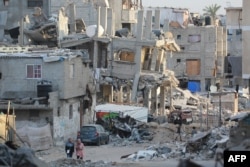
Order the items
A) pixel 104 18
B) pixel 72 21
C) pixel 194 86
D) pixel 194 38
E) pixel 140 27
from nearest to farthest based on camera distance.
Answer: pixel 140 27
pixel 104 18
pixel 72 21
pixel 194 38
pixel 194 86

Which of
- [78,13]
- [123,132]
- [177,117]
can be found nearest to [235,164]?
[123,132]

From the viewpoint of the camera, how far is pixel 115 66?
193 feet

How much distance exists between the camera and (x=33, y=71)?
4266 centimetres

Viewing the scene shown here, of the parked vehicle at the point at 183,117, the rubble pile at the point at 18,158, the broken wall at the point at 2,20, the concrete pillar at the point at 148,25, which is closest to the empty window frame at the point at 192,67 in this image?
the broken wall at the point at 2,20

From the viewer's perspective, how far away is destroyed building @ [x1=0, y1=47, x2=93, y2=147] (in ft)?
133

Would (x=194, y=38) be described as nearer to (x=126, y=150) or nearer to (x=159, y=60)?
(x=159, y=60)

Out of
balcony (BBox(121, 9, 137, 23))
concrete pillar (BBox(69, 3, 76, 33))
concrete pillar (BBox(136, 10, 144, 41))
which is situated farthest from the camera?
balcony (BBox(121, 9, 137, 23))

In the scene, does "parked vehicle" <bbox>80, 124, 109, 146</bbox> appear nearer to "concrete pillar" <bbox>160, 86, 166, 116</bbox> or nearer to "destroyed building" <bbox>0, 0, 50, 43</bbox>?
"concrete pillar" <bbox>160, 86, 166, 116</bbox>

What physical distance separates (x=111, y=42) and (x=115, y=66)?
1.76 meters

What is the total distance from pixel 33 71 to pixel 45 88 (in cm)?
140

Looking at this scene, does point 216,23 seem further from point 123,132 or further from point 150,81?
point 123,132

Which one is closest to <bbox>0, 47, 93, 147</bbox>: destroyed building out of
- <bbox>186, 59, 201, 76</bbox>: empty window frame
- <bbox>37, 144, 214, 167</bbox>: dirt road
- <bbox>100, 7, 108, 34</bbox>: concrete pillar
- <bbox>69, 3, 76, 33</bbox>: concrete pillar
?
<bbox>37, 144, 214, 167</bbox>: dirt road

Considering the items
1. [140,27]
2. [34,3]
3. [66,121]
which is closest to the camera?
[66,121]

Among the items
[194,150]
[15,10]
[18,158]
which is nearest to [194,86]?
[15,10]
